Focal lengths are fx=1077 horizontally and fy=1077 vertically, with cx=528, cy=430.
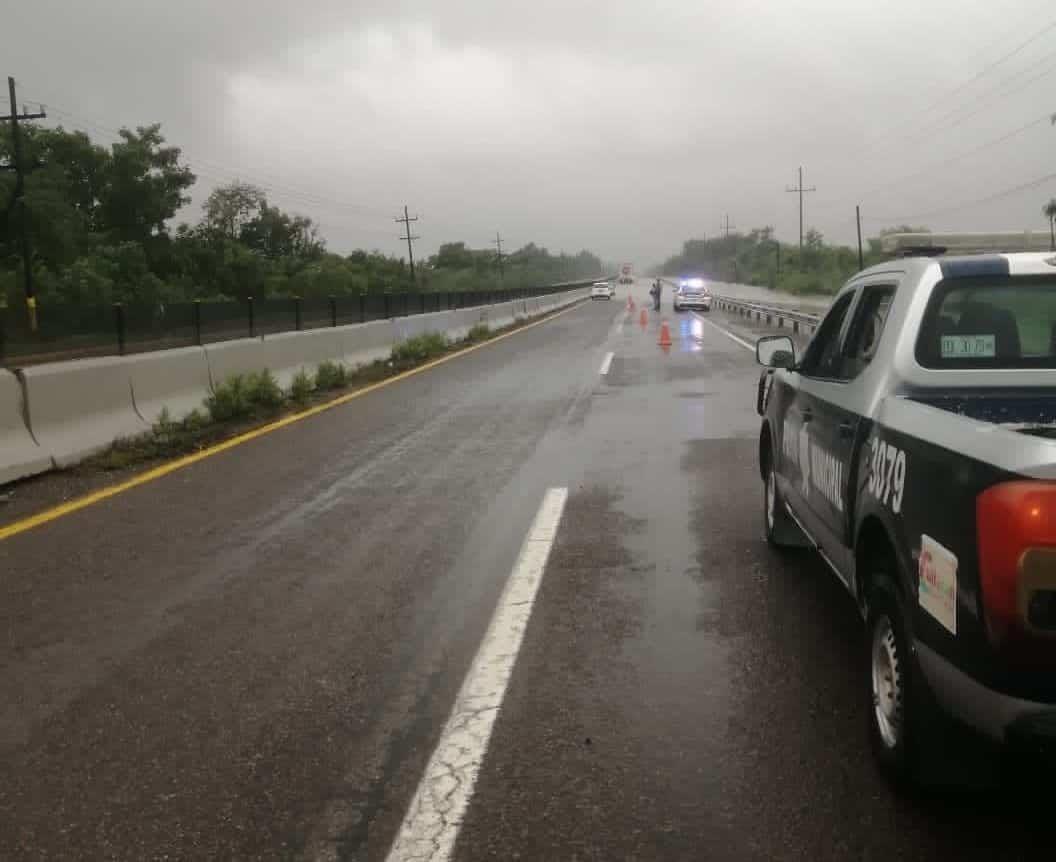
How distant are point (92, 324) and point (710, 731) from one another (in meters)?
13.1

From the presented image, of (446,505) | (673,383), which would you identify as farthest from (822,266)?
(446,505)

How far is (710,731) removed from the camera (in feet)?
13.4

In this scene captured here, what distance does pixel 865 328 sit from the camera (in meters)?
5.03

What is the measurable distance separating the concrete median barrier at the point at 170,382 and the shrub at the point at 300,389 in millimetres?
2193

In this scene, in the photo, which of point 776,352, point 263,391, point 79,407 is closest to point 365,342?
point 263,391

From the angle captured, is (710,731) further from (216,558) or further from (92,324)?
(92,324)

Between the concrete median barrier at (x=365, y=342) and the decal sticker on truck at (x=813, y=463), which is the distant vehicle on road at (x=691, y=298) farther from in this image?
the decal sticker on truck at (x=813, y=463)

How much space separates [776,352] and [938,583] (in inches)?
124

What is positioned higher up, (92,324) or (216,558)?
(92,324)

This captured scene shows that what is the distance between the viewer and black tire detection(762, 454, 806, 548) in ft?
21.3

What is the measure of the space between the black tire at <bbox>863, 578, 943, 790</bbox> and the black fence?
10228 mm

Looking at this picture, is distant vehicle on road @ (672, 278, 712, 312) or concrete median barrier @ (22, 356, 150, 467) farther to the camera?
distant vehicle on road @ (672, 278, 712, 312)

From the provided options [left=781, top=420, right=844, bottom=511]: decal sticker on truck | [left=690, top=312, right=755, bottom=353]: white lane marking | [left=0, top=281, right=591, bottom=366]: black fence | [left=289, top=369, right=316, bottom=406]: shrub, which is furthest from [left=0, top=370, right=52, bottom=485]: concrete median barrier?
[left=690, top=312, right=755, bottom=353]: white lane marking

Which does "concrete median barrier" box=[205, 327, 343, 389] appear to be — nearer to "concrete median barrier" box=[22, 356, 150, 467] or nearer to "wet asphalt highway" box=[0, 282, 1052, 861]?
"concrete median barrier" box=[22, 356, 150, 467]
